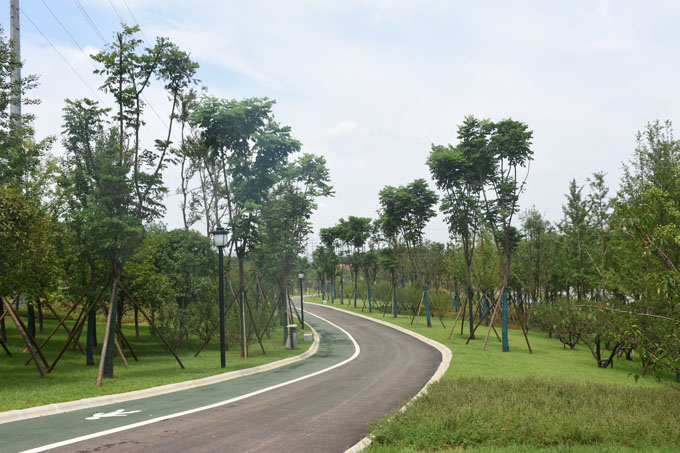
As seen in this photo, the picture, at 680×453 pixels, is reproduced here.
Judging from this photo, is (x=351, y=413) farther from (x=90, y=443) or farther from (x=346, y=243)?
(x=346, y=243)

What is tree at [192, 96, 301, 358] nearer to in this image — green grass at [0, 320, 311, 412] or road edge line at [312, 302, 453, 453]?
green grass at [0, 320, 311, 412]

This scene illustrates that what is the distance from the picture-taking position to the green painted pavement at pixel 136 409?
317 inches

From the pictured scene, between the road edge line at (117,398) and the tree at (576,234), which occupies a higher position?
the tree at (576,234)

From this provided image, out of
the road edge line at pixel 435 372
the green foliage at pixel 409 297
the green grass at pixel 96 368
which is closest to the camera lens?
the road edge line at pixel 435 372

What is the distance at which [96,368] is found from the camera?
18.5m

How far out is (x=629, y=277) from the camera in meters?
20.7

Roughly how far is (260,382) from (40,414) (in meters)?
6.50

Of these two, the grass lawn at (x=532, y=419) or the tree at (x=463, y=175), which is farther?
the tree at (x=463, y=175)

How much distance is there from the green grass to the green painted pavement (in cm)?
138

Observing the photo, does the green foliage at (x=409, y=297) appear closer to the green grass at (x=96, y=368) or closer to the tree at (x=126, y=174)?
the green grass at (x=96, y=368)

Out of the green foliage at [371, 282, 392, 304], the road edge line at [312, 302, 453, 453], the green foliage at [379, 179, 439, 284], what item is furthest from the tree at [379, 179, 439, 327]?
the green foliage at [371, 282, 392, 304]

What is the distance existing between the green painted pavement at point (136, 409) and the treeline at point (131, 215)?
3599 millimetres

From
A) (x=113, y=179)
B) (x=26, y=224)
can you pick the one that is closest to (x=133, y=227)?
(x=113, y=179)

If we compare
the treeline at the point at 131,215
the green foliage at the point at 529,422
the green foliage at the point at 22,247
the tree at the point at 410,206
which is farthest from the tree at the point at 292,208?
the green foliage at the point at 529,422
